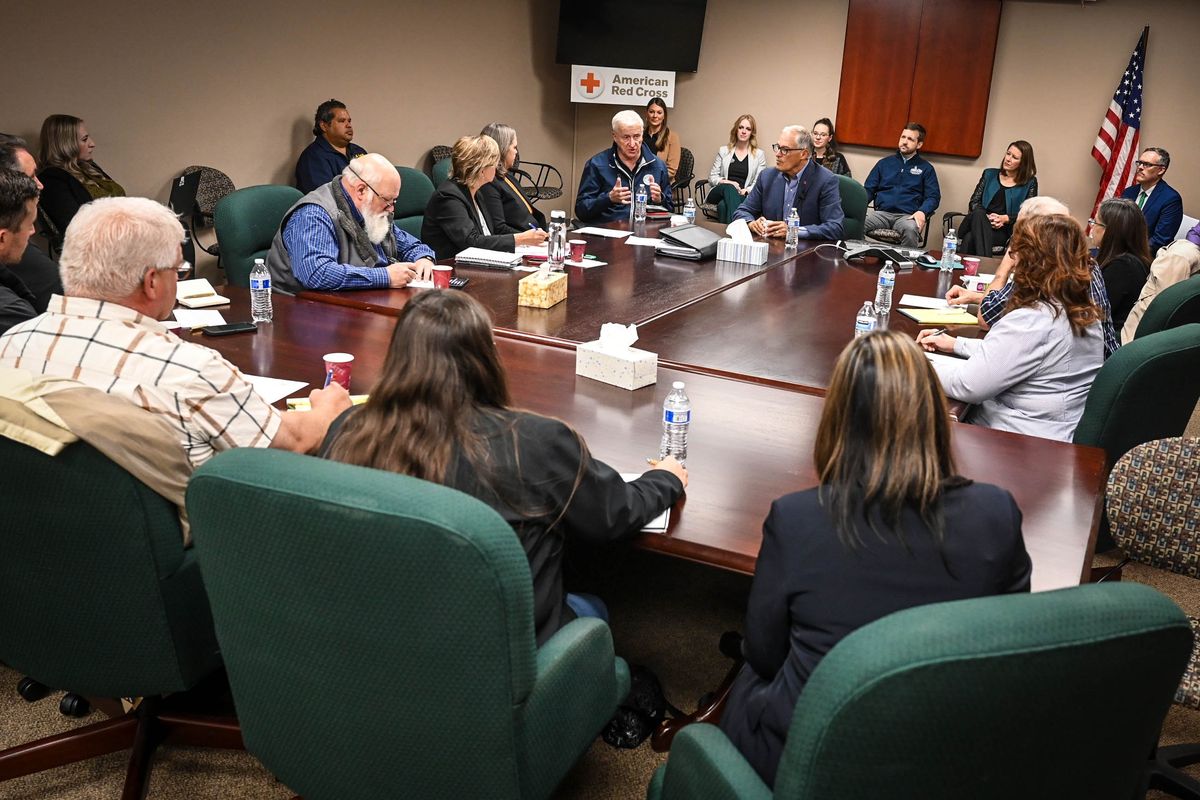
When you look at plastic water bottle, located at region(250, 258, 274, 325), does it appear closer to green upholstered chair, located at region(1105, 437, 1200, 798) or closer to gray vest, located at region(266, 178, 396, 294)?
gray vest, located at region(266, 178, 396, 294)

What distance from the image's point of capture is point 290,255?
364 cm

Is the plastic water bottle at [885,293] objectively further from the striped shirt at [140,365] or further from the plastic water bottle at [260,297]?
the striped shirt at [140,365]

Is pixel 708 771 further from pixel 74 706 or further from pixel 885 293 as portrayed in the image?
pixel 885 293

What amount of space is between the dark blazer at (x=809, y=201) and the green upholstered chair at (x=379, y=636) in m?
4.23

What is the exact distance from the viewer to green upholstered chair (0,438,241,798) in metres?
1.70

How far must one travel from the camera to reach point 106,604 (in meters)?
1.81

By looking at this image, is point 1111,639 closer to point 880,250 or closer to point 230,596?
point 230,596

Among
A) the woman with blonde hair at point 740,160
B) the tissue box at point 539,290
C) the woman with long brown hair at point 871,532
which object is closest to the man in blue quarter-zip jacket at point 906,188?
the woman with blonde hair at point 740,160

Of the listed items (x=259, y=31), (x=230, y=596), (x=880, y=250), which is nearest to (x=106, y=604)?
(x=230, y=596)

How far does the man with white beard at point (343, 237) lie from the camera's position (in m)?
3.60

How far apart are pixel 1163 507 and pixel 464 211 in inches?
129

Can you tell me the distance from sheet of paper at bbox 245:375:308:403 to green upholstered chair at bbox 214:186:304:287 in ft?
5.05

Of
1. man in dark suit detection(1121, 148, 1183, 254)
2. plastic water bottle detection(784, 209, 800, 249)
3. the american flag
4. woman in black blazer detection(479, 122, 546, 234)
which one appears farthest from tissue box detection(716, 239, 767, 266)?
the american flag

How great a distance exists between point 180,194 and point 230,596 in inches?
180
